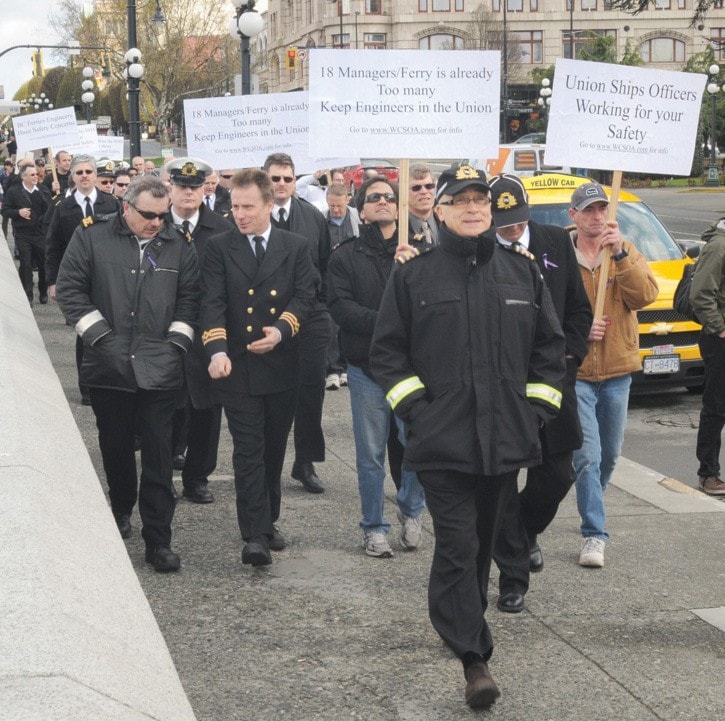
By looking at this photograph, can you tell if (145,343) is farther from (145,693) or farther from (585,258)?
(145,693)

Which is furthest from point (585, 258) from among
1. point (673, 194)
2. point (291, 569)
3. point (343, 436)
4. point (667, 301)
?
point (673, 194)

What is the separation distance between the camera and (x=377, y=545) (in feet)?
22.0

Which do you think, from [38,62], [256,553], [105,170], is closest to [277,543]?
[256,553]

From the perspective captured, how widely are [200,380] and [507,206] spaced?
7.18ft

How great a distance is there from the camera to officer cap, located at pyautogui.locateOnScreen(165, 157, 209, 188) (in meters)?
7.59

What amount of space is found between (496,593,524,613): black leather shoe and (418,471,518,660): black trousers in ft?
2.69

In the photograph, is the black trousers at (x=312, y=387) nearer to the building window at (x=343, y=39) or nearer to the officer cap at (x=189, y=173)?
the officer cap at (x=189, y=173)

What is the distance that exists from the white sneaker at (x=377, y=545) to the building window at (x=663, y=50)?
Result: 10173 cm

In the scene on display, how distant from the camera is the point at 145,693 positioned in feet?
9.95

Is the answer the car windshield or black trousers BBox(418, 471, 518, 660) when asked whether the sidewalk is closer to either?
black trousers BBox(418, 471, 518, 660)

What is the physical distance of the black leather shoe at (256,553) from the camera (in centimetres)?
638

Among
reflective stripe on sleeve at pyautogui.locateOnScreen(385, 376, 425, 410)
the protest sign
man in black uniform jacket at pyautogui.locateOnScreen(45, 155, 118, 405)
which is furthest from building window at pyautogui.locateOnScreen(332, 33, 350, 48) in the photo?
reflective stripe on sleeve at pyautogui.locateOnScreen(385, 376, 425, 410)

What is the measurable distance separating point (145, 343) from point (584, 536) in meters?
2.43

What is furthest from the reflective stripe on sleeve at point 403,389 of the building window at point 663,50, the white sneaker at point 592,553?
the building window at point 663,50
